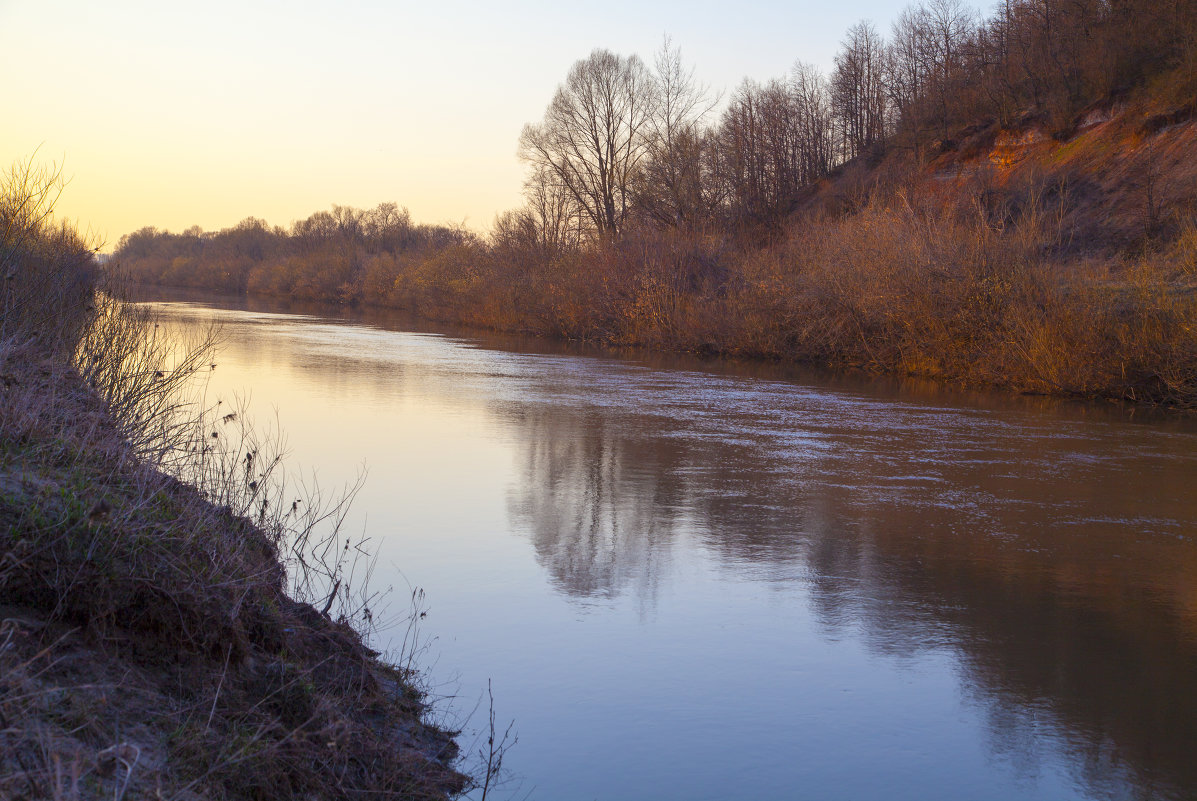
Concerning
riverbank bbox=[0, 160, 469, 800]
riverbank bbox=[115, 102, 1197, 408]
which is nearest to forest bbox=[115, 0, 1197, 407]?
riverbank bbox=[115, 102, 1197, 408]

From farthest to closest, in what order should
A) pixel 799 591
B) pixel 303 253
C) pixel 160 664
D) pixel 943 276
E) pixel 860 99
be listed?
1. pixel 303 253
2. pixel 860 99
3. pixel 943 276
4. pixel 799 591
5. pixel 160 664

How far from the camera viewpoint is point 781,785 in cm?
489

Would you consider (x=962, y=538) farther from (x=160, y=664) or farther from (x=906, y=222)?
(x=906, y=222)

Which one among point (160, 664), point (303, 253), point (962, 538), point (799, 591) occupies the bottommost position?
point (799, 591)

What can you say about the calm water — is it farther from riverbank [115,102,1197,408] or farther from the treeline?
the treeline

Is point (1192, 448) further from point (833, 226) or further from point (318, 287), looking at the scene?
point (318, 287)

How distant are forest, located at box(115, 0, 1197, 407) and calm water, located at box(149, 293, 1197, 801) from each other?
4.62 m

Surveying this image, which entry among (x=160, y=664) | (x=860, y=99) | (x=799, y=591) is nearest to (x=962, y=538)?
(x=799, y=591)

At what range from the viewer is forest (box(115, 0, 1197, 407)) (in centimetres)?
2112

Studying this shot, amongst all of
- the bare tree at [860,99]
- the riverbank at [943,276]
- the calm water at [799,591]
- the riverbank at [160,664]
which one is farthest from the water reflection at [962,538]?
the bare tree at [860,99]

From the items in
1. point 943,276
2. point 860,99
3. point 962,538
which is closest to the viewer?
point 962,538

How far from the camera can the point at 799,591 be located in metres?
7.80

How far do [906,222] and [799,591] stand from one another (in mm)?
19639

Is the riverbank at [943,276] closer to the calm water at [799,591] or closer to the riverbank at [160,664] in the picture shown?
the calm water at [799,591]
